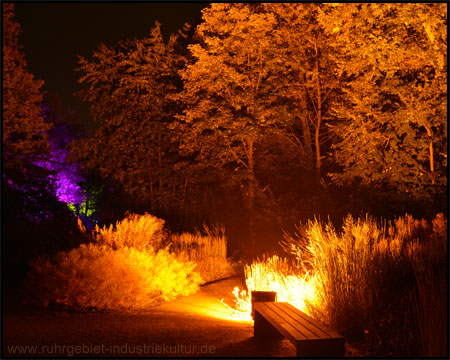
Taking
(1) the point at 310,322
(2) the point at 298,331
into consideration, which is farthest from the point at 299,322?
(2) the point at 298,331

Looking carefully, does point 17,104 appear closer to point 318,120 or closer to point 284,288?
point 318,120

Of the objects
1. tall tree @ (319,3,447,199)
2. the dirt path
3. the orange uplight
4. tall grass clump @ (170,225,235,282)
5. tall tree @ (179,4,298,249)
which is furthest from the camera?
tall tree @ (179,4,298,249)

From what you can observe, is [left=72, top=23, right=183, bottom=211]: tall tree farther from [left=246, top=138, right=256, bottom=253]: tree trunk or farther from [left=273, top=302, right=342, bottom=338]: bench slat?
[left=273, top=302, right=342, bottom=338]: bench slat

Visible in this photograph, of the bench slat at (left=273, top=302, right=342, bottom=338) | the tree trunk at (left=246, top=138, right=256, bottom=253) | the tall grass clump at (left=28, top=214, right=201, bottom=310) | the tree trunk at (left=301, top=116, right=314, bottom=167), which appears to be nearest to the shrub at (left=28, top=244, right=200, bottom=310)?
the tall grass clump at (left=28, top=214, right=201, bottom=310)

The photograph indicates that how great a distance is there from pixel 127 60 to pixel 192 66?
4.14 m

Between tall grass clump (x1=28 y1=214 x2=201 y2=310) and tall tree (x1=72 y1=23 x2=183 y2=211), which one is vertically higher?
tall tree (x1=72 y1=23 x2=183 y2=211)

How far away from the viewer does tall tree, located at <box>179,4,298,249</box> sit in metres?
18.3

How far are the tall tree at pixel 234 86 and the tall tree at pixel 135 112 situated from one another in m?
2.23

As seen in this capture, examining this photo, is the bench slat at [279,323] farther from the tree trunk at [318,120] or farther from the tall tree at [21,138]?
the tall tree at [21,138]

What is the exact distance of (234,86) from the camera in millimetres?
18859

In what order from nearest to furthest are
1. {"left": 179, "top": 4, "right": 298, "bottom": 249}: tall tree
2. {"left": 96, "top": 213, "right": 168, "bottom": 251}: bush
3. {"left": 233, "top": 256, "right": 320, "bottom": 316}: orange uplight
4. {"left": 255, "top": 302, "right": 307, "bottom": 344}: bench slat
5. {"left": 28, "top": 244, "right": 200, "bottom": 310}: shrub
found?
{"left": 255, "top": 302, "right": 307, "bottom": 344}: bench slat, {"left": 233, "top": 256, "right": 320, "bottom": 316}: orange uplight, {"left": 28, "top": 244, "right": 200, "bottom": 310}: shrub, {"left": 96, "top": 213, "right": 168, "bottom": 251}: bush, {"left": 179, "top": 4, "right": 298, "bottom": 249}: tall tree

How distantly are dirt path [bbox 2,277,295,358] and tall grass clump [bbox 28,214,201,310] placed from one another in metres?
0.30

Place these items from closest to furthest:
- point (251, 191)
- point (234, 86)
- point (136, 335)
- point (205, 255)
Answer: point (136, 335) < point (205, 255) < point (234, 86) < point (251, 191)

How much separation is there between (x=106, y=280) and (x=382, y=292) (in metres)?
4.28
